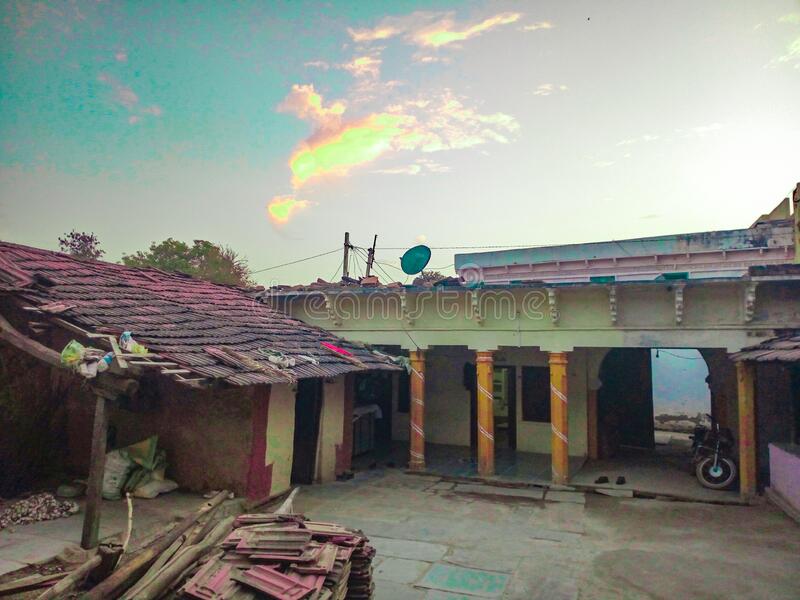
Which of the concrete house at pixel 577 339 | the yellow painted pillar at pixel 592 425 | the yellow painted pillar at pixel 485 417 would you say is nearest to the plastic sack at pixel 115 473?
the concrete house at pixel 577 339

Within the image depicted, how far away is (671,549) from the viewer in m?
7.95

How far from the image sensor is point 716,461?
1161cm

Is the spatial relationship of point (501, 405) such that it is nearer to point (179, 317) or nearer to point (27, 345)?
point (179, 317)

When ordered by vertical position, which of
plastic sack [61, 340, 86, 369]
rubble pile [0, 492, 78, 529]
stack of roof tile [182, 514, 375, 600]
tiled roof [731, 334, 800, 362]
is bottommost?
rubble pile [0, 492, 78, 529]

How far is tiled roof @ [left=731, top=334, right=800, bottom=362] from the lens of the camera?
8.77 meters

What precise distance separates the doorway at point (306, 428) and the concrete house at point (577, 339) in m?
2.87

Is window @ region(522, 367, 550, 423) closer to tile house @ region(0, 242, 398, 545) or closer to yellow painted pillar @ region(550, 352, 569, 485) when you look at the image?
yellow painted pillar @ region(550, 352, 569, 485)

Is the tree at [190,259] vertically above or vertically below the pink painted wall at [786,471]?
above

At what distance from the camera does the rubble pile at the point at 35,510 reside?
22.5 feet

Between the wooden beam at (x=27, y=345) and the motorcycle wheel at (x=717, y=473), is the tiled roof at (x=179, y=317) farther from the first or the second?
the motorcycle wheel at (x=717, y=473)

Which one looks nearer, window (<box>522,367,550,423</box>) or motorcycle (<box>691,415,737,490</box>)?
motorcycle (<box>691,415,737,490</box>)

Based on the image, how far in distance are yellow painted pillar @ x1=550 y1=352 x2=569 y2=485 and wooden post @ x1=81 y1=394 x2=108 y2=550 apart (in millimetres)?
9358

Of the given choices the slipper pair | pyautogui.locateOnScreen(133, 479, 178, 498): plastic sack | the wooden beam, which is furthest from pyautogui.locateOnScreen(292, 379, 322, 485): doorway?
the slipper pair

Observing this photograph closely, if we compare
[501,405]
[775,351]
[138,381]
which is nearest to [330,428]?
[138,381]
